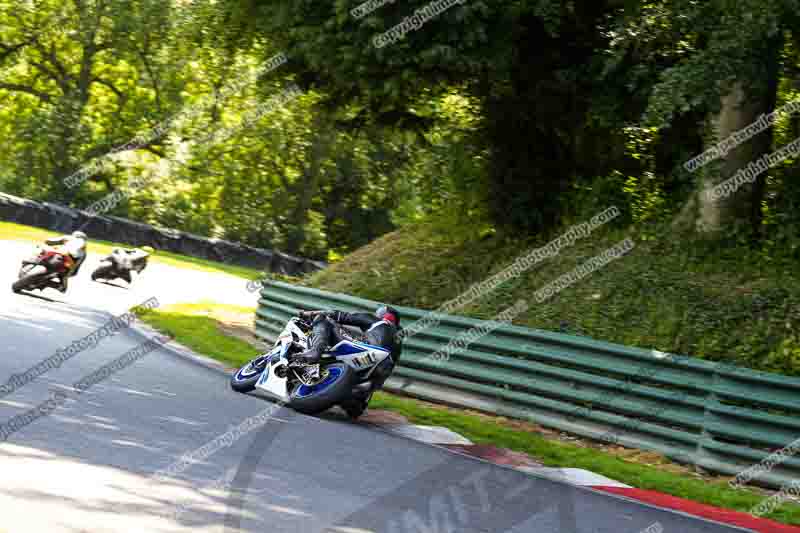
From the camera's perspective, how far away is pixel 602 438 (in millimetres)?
13430

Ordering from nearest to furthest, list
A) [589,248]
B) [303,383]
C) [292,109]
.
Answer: [303,383] → [589,248] → [292,109]

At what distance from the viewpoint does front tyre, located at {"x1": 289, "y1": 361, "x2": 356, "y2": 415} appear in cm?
1173

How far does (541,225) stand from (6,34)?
32.9m

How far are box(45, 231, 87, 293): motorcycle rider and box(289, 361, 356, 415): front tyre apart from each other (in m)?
8.45

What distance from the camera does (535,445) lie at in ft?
41.5

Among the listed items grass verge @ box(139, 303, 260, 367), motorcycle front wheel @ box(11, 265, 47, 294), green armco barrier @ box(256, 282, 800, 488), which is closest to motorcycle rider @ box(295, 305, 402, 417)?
green armco barrier @ box(256, 282, 800, 488)

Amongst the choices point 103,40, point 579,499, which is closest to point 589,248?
point 579,499

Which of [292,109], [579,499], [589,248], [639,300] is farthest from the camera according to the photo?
[292,109]

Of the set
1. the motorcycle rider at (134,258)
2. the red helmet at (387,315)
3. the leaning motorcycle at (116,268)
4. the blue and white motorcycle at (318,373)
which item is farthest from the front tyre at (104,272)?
the red helmet at (387,315)

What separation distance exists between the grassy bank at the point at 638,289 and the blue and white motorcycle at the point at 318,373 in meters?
4.43

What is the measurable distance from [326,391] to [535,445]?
2.53 metres

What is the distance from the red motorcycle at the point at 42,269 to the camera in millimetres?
18516

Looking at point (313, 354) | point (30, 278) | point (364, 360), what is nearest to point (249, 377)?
point (313, 354)

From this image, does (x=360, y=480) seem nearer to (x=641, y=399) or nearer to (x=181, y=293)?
(x=641, y=399)
